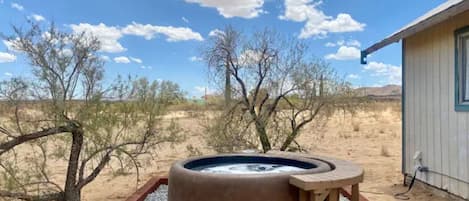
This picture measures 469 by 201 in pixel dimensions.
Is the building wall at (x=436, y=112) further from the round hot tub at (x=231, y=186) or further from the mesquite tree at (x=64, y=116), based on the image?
the mesquite tree at (x=64, y=116)

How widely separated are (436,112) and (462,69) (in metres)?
0.99

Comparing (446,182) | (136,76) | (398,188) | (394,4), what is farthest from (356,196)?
(394,4)

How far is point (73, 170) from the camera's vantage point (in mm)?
6832

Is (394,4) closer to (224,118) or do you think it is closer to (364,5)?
(364,5)

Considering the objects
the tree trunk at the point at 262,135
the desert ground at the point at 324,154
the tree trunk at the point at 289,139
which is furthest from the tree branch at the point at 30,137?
the tree trunk at the point at 289,139

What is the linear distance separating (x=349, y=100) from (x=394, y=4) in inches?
228

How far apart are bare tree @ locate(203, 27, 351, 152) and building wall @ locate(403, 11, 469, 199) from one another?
1991mm

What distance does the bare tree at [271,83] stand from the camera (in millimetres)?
9609

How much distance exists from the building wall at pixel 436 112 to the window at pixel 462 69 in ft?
0.36

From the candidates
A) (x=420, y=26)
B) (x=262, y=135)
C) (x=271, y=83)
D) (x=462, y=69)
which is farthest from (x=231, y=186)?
(x=271, y=83)

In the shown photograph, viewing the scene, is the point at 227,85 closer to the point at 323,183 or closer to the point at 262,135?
the point at 262,135

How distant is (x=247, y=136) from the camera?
381 inches

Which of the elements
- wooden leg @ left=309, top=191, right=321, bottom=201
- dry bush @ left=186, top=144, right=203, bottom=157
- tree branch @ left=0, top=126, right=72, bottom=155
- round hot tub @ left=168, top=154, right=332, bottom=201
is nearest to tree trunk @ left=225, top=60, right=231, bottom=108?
dry bush @ left=186, top=144, right=203, bottom=157

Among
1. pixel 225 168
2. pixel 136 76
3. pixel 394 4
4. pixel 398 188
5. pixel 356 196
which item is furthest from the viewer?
pixel 394 4
